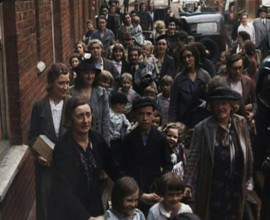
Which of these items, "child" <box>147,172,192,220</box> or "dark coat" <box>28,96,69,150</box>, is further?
"dark coat" <box>28,96,69,150</box>

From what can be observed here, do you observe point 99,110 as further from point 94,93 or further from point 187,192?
point 187,192

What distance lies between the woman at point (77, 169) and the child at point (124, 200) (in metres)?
0.12

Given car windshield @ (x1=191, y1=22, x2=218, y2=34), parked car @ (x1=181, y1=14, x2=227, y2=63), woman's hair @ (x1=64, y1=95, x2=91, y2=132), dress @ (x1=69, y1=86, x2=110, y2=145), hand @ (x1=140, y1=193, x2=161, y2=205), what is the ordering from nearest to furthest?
woman's hair @ (x1=64, y1=95, x2=91, y2=132) → hand @ (x1=140, y1=193, x2=161, y2=205) → dress @ (x1=69, y1=86, x2=110, y2=145) → parked car @ (x1=181, y1=14, x2=227, y2=63) → car windshield @ (x1=191, y1=22, x2=218, y2=34)

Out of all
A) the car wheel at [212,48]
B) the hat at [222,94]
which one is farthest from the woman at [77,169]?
the car wheel at [212,48]

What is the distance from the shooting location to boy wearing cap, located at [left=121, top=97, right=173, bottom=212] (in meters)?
5.78

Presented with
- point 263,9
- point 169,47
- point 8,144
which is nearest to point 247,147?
point 8,144

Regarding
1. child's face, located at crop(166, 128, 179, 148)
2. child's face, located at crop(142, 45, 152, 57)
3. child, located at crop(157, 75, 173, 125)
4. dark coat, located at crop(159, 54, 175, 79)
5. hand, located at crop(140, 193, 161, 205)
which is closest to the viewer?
hand, located at crop(140, 193, 161, 205)

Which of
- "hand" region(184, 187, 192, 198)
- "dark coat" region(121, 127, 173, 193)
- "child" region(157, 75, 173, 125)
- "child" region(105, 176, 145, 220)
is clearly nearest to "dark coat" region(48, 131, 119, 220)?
"child" region(105, 176, 145, 220)

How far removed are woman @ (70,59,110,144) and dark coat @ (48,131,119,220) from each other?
1544mm

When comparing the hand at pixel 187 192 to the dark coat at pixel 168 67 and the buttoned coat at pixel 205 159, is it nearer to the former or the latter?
the buttoned coat at pixel 205 159

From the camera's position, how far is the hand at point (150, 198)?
5.49 meters

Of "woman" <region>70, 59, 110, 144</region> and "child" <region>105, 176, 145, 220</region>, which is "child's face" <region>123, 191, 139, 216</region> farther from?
"woman" <region>70, 59, 110, 144</region>

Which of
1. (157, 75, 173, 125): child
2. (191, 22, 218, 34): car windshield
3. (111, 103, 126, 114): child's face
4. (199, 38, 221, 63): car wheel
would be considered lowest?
(199, 38, 221, 63): car wheel

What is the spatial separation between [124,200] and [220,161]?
950 mm
